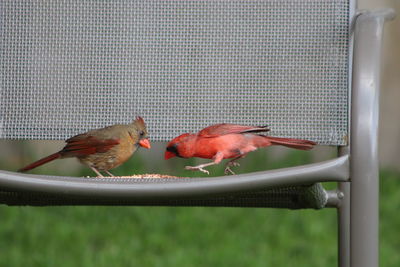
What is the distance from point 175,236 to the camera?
13.0ft

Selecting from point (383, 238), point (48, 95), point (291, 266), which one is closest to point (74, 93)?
point (48, 95)

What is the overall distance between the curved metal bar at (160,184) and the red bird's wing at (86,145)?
1.56ft

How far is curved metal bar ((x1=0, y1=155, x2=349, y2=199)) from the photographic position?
5.75 ft

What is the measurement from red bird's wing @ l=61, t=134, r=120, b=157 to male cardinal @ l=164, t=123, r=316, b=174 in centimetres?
17

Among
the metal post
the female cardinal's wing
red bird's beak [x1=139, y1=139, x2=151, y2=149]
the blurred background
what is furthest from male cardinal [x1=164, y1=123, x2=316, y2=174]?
the blurred background

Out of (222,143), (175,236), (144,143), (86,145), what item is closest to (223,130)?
(222,143)

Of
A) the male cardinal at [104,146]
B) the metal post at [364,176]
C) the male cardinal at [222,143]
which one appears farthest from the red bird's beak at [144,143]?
the metal post at [364,176]

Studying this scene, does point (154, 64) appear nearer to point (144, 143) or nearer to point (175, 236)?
point (144, 143)

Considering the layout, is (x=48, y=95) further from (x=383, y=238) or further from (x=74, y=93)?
(x=383, y=238)

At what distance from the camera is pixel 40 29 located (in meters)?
2.57

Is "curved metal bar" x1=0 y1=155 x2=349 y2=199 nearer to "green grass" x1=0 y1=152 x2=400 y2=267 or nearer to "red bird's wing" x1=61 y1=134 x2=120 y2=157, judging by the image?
"red bird's wing" x1=61 y1=134 x2=120 y2=157

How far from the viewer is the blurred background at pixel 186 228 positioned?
12.1 ft

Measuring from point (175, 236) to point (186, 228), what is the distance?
70 mm

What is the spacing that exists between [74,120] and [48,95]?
0.11 meters
